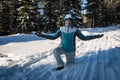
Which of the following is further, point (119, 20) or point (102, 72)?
point (119, 20)

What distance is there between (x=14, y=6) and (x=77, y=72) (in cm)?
Answer: 4191

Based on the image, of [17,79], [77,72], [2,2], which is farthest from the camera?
[2,2]

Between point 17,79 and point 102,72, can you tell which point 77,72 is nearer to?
point 102,72

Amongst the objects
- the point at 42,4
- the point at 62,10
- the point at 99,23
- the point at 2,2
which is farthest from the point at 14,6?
the point at 99,23

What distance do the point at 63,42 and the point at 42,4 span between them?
4247 cm

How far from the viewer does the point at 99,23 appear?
6184cm

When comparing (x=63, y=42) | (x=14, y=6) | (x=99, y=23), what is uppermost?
(x=63, y=42)

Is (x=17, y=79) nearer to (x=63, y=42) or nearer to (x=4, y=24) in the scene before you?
(x=63, y=42)

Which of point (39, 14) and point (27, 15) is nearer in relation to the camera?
point (27, 15)

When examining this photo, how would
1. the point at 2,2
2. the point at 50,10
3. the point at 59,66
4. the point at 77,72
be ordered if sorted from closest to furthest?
the point at 77,72
the point at 59,66
the point at 2,2
the point at 50,10

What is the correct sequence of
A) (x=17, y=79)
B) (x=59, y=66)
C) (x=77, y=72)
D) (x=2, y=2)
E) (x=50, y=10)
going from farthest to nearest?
1. (x=50, y=10)
2. (x=2, y=2)
3. (x=59, y=66)
4. (x=77, y=72)
5. (x=17, y=79)

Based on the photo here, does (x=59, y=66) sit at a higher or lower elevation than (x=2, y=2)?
higher

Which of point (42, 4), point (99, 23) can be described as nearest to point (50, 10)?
point (42, 4)

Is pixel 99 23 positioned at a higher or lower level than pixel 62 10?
lower
